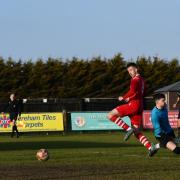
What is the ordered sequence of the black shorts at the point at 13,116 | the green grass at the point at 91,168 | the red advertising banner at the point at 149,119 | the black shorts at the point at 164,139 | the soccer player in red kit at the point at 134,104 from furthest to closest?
the red advertising banner at the point at 149,119 < the black shorts at the point at 13,116 < the soccer player in red kit at the point at 134,104 < the black shorts at the point at 164,139 < the green grass at the point at 91,168

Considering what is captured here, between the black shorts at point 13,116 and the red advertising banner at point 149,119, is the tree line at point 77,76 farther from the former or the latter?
the black shorts at point 13,116

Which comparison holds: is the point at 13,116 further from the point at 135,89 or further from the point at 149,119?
the point at 135,89

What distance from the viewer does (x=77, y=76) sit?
189 ft

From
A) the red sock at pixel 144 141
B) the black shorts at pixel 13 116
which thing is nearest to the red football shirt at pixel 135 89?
the red sock at pixel 144 141

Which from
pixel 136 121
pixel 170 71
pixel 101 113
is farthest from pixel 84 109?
pixel 136 121

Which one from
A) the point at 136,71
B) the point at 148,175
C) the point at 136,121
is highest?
the point at 136,71

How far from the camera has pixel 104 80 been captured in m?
58.8

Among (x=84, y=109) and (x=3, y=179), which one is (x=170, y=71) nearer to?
(x=84, y=109)

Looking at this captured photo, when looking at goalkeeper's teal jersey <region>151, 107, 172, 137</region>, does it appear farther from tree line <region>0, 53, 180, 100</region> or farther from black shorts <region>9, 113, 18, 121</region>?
tree line <region>0, 53, 180, 100</region>

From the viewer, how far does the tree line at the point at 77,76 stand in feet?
184

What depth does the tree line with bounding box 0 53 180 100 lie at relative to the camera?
184ft

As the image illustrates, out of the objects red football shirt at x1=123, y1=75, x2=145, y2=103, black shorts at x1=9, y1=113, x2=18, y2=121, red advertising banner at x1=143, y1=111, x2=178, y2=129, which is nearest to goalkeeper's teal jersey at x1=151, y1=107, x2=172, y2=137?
red football shirt at x1=123, y1=75, x2=145, y2=103

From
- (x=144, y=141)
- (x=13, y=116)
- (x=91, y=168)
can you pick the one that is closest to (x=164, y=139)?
(x=144, y=141)

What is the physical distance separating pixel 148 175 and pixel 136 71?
4.43 metres
